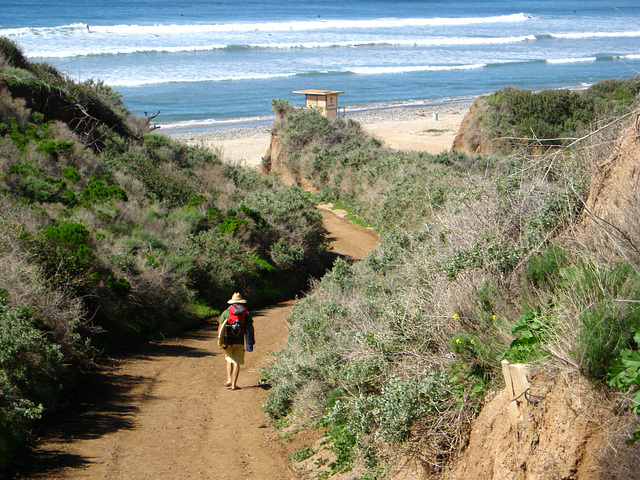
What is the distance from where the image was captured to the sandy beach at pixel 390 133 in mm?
33969

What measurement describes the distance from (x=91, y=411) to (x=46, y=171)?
926cm

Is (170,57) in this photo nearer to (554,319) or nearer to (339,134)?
(339,134)

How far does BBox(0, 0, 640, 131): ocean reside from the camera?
53469mm

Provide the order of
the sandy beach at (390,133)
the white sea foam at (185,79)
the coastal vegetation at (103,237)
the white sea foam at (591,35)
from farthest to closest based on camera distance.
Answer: the white sea foam at (591,35) → the white sea foam at (185,79) → the sandy beach at (390,133) → the coastal vegetation at (103,237)

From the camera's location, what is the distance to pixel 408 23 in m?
117

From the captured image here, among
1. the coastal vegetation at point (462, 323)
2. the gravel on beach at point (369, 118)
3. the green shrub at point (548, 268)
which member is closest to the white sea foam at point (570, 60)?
the gravel on beach at point (369, 118)

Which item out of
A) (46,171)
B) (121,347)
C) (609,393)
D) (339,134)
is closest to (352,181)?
(339,134)

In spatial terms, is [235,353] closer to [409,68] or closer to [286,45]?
[409,68]

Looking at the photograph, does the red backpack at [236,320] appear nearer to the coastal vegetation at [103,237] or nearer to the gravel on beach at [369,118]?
the coastal vegetation at [103,237]

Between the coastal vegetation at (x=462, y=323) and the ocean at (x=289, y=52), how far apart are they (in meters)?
31.0

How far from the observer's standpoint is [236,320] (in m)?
9.53

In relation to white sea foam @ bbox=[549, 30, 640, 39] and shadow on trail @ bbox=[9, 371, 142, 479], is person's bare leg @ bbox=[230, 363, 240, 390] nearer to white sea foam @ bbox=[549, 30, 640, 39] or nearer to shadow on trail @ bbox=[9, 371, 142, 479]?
shadow on trail @ bbox=[9, 371, 142, 479]

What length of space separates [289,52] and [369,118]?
39.4 m

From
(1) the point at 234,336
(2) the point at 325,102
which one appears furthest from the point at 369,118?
(1) the point at 234,336
